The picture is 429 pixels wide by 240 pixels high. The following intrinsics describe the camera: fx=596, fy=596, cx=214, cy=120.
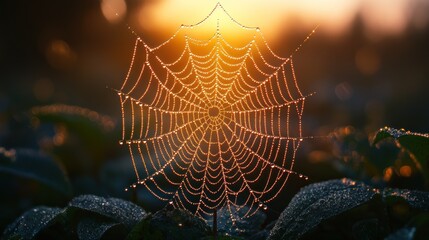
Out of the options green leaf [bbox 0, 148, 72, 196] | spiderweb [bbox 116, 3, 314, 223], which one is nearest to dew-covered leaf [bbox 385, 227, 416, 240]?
spiderweb [bbox 116, 3, 314, 223]

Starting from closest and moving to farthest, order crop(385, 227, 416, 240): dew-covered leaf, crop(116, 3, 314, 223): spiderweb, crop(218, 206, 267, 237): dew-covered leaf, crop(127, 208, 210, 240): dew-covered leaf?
crop(385, 227, 416, 240): dew-covered leaf → crop(127, 208, 210, 240): dew-covered leaf → crop(218, 206, 267, 237): dew-covered leaf → crop(116, 3, 314, 223): spiderweb

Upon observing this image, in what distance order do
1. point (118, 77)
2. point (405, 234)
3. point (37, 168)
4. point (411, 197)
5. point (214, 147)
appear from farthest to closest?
point (118, 77) → point (214, 147) → point (37, 168) → point (411, 197) → point (405, 234)

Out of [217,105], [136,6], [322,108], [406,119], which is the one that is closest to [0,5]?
[136,6]

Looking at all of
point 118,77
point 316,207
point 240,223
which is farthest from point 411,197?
point 118,77

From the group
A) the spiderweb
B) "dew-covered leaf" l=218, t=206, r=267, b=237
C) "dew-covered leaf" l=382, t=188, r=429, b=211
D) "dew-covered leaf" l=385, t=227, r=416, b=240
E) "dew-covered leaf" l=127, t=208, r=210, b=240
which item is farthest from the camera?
the spiderweb

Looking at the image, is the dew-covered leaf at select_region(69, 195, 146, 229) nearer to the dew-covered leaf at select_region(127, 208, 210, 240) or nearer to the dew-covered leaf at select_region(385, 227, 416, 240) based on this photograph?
the dew-covered leaf at select_region(127, 208, 210, 240)

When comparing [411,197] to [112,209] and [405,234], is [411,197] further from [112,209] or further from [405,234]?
[112,209]

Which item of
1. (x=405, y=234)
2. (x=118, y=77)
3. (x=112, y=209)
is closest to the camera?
(x=405, y=234)
